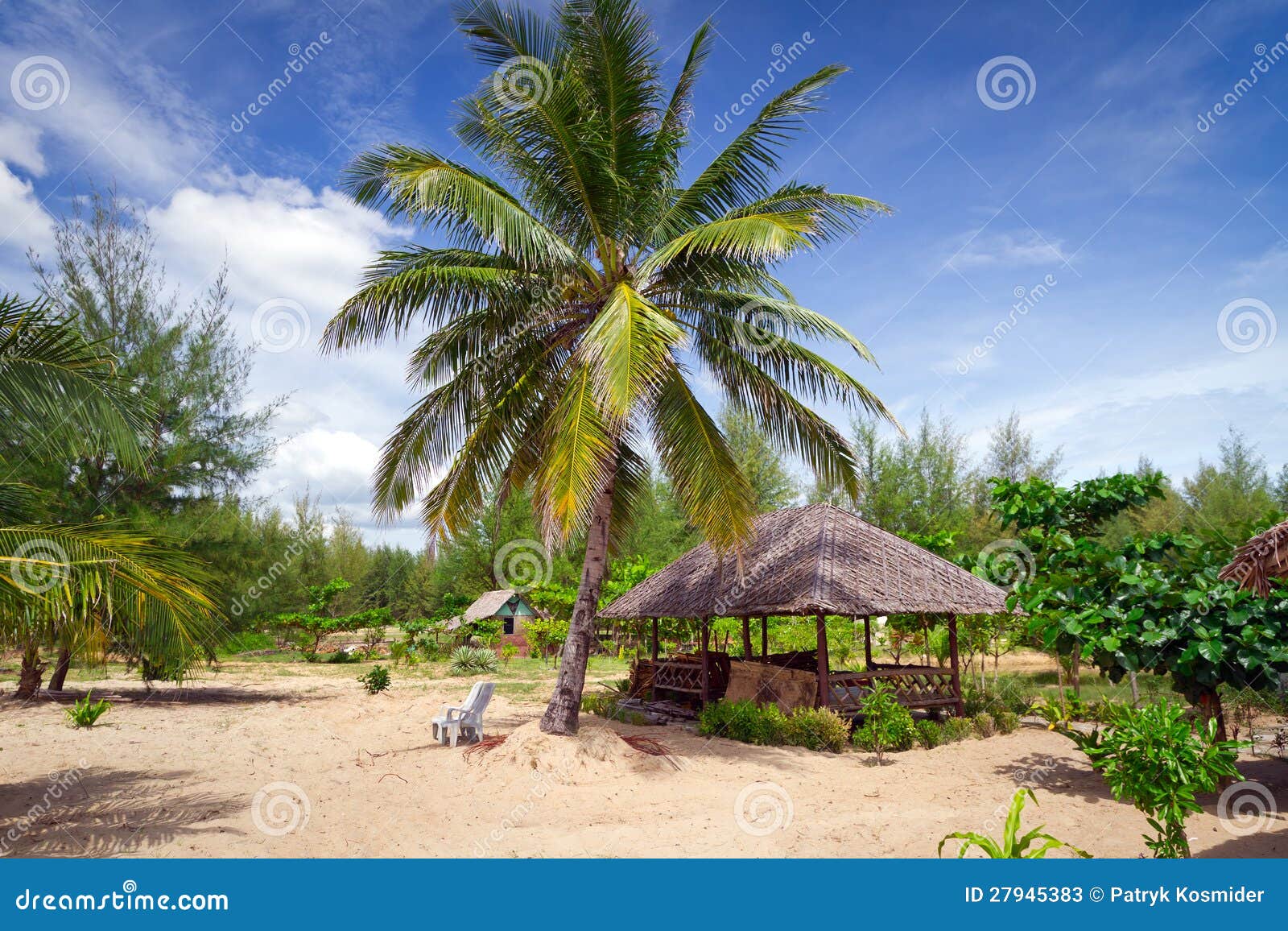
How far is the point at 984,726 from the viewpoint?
12422mm

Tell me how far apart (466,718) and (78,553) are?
6.55 m

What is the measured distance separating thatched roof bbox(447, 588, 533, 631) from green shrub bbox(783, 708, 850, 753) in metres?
22.0

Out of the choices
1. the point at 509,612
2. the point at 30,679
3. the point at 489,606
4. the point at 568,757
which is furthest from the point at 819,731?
the point at 489,606

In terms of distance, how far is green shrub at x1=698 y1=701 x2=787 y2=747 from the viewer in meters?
11.5

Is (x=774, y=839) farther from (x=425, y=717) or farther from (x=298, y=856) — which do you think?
(x=425, y=717)

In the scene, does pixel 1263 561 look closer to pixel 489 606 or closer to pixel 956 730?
pixel 956 730

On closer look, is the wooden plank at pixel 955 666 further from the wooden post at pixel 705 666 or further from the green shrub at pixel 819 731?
the wooden post at pixel 705 666

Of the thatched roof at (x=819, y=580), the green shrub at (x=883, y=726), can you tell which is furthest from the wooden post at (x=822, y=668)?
the green shrub at (x=883, y=726)

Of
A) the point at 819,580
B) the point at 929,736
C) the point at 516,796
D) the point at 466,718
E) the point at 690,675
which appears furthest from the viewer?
the point at 690,675

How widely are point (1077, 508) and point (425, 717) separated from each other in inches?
453

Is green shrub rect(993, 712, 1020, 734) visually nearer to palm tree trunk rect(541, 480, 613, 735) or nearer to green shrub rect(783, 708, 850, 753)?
green shrub rect(783, 708, 850, 753)

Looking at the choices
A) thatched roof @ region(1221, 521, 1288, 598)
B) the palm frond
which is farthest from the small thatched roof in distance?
thatched roof @ region(1221, 521, 1288, 598)

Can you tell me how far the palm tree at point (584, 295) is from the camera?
8.77 metres

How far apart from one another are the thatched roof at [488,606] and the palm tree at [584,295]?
22216 mm
